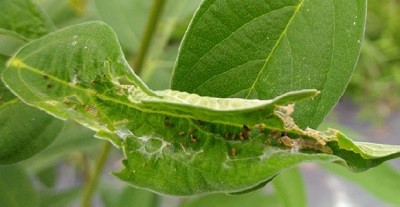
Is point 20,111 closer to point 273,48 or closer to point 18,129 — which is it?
point 18,129

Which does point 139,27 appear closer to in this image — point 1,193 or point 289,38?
point 1,193

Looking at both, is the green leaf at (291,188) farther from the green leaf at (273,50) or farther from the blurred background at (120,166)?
the green leaf at (273,50)

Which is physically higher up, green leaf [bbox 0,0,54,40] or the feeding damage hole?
the feeding damage hole

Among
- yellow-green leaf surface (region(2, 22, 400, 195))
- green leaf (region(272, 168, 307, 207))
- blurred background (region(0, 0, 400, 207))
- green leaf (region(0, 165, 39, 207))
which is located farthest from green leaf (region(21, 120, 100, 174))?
yellow-green leaf surface (region(2, 22, 400, 195))

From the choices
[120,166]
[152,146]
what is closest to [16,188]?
[120,166]

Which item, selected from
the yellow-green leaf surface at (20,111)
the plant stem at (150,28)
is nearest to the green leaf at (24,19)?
the yellow-green leaf surface at (20,111)

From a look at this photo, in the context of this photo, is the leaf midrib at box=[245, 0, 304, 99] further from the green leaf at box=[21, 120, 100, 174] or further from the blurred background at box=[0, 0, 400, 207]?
the green leaf at box=[21, 120, 100, 174]

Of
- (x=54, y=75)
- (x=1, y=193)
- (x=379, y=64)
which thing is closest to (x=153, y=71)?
(x=1, y=193)
